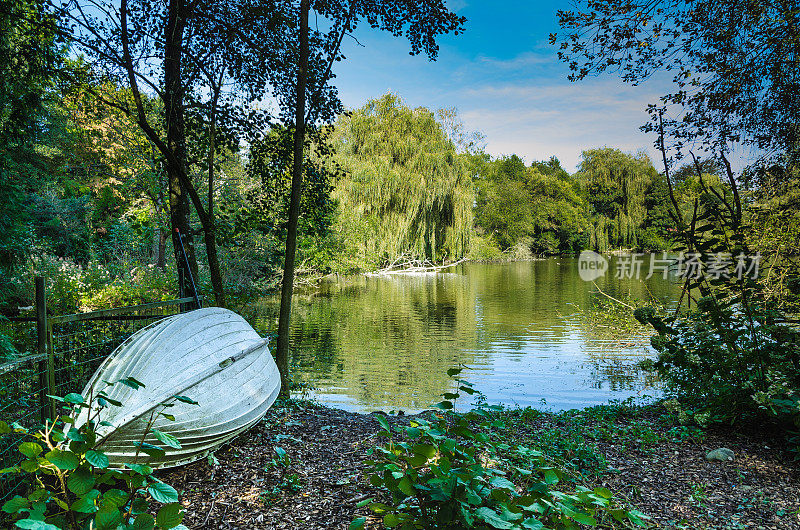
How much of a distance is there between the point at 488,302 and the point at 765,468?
526 inches

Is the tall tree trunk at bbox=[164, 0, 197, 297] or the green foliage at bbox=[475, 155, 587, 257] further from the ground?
the green foliage at bbox=[475, 155, 587, 257]

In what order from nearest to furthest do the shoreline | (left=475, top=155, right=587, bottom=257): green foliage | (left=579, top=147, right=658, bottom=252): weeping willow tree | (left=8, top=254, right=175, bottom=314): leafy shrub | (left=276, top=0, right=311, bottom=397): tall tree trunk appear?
the shoreline → (left=276, top=0, right=311, bottom=397): tall tree trunk → (left=8, top=254, right=175, bottom=314): leafy shrub → (left=579, top=147, right=658, bottom=252): weeping willow tree → (left=475, top=155, right=587, bottom=257): green foliage

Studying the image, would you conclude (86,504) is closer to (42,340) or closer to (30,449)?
(30,449)

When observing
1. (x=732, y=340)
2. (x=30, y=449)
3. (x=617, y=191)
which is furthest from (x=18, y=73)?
(x=617, y=191)

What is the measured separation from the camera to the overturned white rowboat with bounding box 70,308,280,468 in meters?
2.27

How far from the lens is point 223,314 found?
11.9 ft

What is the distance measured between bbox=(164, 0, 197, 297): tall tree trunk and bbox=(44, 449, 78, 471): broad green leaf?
137 inches

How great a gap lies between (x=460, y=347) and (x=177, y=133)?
25.2 feet

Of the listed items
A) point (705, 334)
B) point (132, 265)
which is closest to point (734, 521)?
point (705, 334)

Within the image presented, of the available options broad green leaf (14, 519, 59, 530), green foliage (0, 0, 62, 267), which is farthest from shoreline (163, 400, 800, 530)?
green foliage (0, 0, 62, 267)

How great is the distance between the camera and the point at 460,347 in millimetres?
10500

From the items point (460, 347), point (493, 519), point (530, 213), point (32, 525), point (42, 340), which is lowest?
point (460, 347)

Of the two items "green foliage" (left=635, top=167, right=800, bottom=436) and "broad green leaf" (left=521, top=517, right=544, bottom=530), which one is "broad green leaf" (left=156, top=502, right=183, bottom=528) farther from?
"green foliage" (left=635, top=167, right=800, bottom=436)

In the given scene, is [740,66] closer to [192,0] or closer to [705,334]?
[705,334]
